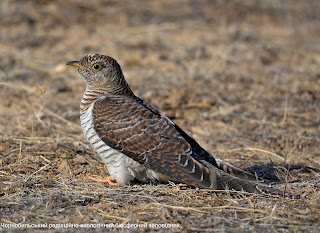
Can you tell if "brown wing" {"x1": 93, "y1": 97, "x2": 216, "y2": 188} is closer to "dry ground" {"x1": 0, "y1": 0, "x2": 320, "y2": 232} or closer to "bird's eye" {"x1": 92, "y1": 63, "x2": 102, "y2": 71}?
"dry ground" {"x1": 0, "y1": 0, "x2": 320, "y2": 232}

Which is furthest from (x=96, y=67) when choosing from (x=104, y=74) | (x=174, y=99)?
(x=174, y=99)

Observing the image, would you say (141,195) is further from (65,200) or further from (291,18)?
(291,18)

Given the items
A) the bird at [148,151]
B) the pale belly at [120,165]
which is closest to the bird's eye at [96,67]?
the bird at [148,151]

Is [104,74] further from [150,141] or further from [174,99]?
[174,99]

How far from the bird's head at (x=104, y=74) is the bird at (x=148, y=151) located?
0.26m

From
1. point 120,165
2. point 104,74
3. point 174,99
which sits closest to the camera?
point 120,165

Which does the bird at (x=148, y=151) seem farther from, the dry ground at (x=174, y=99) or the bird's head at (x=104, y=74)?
the bird's head at (x=104, y=74)

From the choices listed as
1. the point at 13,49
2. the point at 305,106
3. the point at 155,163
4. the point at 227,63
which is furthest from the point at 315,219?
the point at 13,49

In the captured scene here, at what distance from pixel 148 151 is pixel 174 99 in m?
3.20

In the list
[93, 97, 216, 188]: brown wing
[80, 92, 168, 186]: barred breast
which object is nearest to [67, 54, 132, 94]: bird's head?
[93, 97, 216, 188]: brown wing

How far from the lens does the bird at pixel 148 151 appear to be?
456cm

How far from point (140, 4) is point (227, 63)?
4.73 meters

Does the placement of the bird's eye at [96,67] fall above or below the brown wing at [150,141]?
above

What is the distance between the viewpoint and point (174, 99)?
7738 mm
